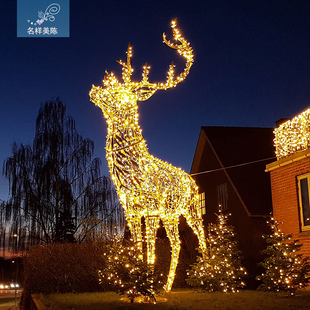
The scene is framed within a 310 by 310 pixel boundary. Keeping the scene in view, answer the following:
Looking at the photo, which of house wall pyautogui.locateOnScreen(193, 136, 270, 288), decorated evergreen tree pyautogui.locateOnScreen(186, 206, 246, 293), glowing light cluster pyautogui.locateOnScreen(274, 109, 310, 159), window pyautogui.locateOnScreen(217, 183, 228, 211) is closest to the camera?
decorated evergreen tree pyautogui.locateOnScreen(186, 206, 246, 293)

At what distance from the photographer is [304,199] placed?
11055 millimetres

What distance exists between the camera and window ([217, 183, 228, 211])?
19594mm

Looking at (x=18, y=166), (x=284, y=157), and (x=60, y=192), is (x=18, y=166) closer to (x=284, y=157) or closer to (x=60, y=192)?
(x=60, y=192)

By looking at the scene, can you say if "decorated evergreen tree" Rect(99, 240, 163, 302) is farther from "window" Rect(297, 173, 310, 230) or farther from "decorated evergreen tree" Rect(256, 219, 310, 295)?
"window" Rect(297, 173, 310, 230)

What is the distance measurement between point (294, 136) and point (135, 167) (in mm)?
5045

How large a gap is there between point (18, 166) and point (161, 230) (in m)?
7.98

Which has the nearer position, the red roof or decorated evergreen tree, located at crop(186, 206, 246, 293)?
decorated evergreen tree, located at crop(186, 206, 246, 293)

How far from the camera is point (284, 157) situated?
11969 millimetres

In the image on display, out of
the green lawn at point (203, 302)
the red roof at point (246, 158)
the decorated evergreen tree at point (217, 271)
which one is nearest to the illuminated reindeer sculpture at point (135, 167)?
the green lawn at point (203, 302)

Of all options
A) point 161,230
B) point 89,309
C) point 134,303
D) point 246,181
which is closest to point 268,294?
point 134,303

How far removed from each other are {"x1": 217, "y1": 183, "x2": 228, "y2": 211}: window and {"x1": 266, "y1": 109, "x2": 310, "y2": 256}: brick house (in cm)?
737

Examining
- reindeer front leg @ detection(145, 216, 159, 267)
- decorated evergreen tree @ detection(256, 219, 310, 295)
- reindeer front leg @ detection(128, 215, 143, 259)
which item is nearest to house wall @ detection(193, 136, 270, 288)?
decorated evergreen tree @ detection(256, 219, 310, 295)

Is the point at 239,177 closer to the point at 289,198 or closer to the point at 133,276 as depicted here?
the point at 289,198

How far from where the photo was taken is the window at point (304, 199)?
1088cm
